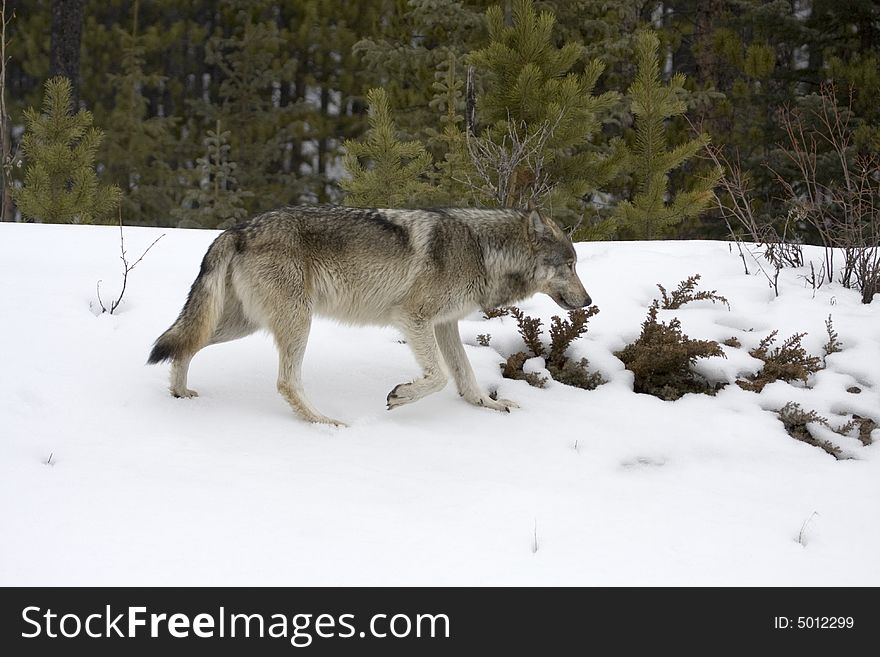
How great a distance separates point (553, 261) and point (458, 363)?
908mm

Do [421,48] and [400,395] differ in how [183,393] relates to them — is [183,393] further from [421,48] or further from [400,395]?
[421,48]

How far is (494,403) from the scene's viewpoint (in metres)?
5.13

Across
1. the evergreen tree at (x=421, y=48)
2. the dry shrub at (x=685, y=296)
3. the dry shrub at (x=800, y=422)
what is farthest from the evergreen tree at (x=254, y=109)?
the dry shrub at (x=800, y=422)

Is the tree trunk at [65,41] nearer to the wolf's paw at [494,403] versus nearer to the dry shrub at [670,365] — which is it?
the wolf's paw at [494,403]

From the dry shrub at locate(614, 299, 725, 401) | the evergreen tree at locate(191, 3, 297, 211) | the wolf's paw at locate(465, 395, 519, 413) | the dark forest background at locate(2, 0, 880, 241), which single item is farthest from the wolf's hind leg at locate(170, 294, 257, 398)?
the evergreen tree at locate(191, 3, 297, 211)

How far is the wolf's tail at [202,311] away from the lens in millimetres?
4588

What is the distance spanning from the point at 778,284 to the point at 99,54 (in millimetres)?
19281

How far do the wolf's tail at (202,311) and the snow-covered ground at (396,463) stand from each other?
0.32 m

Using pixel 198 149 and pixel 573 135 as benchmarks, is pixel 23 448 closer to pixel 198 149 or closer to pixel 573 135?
pixel 573 135

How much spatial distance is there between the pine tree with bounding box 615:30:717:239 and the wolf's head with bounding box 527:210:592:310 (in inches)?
236

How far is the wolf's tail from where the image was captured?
15.1 ft

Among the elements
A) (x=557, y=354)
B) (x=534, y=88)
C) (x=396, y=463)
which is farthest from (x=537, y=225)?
(x=534, y=88)

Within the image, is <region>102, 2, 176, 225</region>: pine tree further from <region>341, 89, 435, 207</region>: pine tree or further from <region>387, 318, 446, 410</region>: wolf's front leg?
<region>387, 318, 446, 410</region>: wolf's front leg
